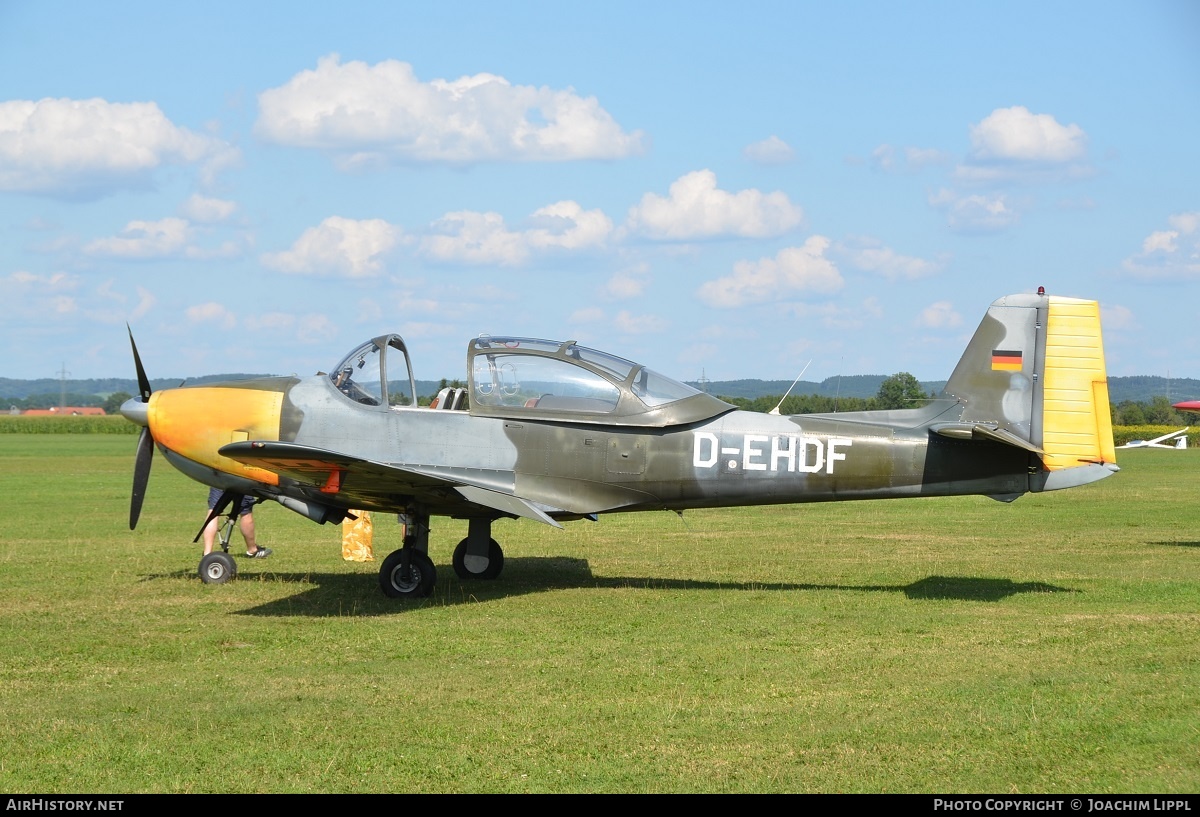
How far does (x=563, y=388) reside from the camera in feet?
34.4

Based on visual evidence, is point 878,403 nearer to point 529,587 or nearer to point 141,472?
point 529,587

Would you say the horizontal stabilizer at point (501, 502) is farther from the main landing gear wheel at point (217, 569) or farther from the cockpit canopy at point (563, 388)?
the main landing gear wheel at point (217, 569)

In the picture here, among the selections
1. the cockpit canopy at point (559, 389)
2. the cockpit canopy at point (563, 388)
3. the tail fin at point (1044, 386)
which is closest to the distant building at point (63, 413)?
the cockpit canopy at point (559, 389)

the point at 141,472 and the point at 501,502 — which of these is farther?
the point at 141,472

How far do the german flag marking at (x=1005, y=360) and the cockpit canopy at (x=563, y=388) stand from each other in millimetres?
2340

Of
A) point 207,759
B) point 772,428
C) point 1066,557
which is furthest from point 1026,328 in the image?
point 207,759

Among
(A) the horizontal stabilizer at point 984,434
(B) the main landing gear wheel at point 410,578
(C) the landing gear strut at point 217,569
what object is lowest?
(C) the landing gear strut at point 217,569

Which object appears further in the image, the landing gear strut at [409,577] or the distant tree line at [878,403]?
the distant tree line at [878,403]

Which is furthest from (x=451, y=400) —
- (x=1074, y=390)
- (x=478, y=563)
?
(x=1074, y=390)

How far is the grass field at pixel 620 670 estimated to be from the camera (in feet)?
17.8

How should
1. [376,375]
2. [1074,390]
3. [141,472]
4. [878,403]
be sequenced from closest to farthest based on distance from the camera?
[1074,390] → [376,375] → [141,472] → [878,403]

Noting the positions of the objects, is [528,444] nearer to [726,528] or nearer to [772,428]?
[772,428]

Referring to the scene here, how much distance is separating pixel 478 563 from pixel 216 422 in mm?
2842

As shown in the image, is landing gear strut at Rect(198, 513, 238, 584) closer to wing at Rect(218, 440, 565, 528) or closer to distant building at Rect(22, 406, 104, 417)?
wing at Rect(218, 440, 565, 528)
